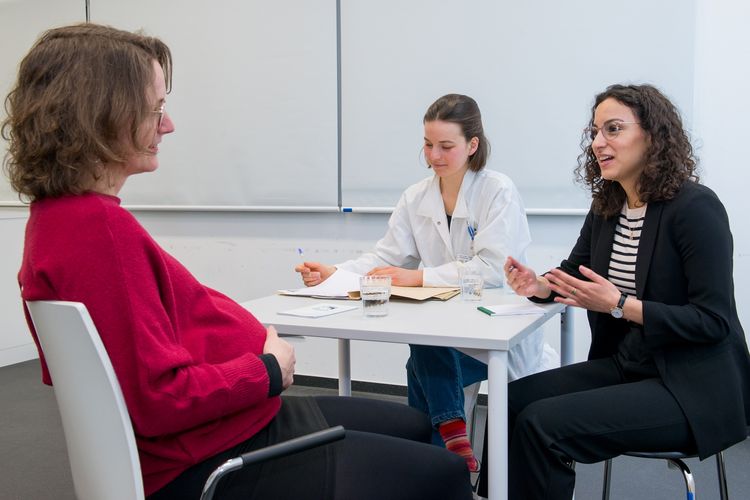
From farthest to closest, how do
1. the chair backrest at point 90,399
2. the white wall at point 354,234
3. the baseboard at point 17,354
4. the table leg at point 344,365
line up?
the baseboard at point 17,354 → the white wall at point 354,234 → the table leg at point 344,365 → the chair backrest at point 90,399

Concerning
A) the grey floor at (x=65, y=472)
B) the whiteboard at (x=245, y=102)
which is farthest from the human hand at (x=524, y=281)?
the whiteboard at (x=245, y=102)

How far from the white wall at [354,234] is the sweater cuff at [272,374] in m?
2.22

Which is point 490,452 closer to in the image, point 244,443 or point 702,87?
point 244,443

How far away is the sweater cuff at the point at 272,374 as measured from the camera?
113 centimetres

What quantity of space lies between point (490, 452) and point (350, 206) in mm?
2189

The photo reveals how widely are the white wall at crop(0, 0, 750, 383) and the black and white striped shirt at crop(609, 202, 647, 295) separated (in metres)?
1.29

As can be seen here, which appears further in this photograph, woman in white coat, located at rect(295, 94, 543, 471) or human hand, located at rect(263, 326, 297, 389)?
woman in white coat, located at rect(295, 94, 543, 471)

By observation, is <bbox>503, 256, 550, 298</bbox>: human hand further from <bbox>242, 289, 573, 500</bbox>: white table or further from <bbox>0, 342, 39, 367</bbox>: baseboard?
<bbox>0, 342, 39, 367</bbox>: baseboard

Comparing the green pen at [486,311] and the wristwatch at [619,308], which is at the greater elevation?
the wristwatch at [619,308]

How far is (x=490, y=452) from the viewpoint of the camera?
1.44m

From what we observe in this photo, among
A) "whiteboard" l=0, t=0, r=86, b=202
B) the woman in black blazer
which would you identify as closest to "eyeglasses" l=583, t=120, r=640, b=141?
the woman in black blazer

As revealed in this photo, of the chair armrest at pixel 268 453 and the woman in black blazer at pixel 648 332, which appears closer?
the chair armrest at pixel 268 453

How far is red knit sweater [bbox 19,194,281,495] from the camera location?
95 centimetres

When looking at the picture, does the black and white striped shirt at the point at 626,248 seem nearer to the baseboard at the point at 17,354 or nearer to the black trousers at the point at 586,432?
the black trousers at the point at 586,432
